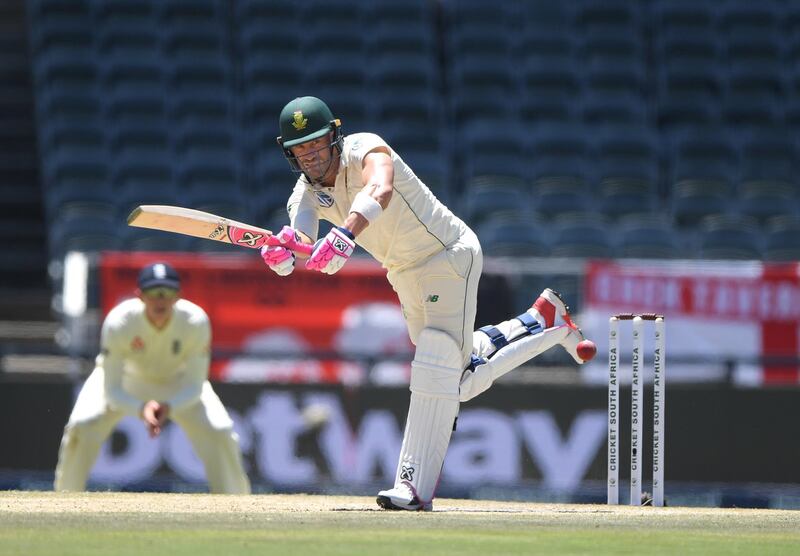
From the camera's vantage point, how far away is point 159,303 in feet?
29.2

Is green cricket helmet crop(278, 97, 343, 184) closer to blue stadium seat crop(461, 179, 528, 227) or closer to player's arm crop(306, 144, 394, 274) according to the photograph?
player's arm crop(306, 144, 394, 274)

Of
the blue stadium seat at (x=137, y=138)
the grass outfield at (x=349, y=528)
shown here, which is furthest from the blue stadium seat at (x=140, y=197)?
the grass outfield at (x=349, y=528)

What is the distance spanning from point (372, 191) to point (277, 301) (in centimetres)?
498

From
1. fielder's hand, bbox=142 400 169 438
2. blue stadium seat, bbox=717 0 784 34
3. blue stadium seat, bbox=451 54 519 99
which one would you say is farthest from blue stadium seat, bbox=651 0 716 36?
fielder's hand, bbox=142 400 169 438

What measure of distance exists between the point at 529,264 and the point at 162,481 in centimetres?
310

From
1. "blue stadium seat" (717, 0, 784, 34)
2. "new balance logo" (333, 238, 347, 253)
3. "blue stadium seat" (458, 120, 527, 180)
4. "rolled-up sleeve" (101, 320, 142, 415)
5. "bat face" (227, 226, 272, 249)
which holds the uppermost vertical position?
"blue stadium seat" (717, 0, 784, 34)

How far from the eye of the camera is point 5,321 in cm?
1219

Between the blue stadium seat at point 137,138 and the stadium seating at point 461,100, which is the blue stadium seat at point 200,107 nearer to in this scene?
the stadium seating at point 461,100

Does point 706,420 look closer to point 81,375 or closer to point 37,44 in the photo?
point 81,375

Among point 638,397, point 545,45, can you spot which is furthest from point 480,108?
point 638,397

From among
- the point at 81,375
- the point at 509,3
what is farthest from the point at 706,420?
the point at 509,3

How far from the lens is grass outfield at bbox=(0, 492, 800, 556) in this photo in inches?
179

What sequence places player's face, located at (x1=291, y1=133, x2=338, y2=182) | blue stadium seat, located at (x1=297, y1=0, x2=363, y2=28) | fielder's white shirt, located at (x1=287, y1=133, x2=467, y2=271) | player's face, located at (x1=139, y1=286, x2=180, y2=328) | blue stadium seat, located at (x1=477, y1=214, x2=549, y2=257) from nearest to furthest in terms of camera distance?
1. player's face, located at (x1=291, y1=133, x2=338, y2=182)
2. fielder's white shirt, located at (x1=287, y1=133, x2=467, y2=271)
3. player's face, located at (x1=139, y1=286, x2=180, y2=328)
4. blue stadium seat, located at (x1=477, y1=214, x2=549, y2=257)
5. blue stadium seat, located at (x1=297, y1=0, x2=363, y2=28)

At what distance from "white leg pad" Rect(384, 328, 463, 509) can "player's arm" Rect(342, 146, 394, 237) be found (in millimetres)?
671
